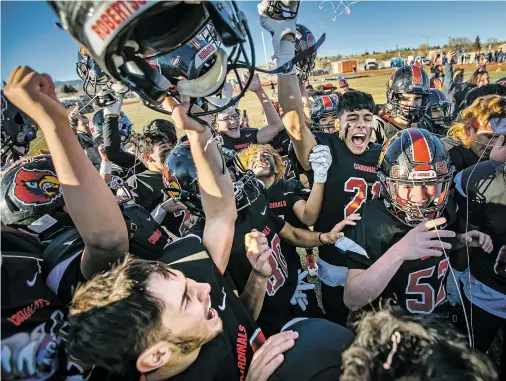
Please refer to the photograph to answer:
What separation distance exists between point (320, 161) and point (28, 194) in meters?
2.21

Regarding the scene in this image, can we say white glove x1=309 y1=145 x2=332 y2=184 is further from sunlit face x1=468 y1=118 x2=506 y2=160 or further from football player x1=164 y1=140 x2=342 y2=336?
sunlit face x1=468 y1=118 x2=506 y2=160

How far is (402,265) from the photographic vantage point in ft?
7.27

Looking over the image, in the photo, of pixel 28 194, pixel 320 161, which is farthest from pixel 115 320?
pixel 320 161

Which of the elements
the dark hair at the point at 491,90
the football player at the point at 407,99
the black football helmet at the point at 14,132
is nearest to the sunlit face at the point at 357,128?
the football player at the point at 407,99

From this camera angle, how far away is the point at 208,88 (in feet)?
3.73

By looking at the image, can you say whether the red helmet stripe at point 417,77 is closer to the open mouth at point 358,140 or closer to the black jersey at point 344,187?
the open mouth at point 358,140

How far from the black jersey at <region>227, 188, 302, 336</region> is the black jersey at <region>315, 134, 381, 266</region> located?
524mm

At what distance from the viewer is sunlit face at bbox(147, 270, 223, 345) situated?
1.40m

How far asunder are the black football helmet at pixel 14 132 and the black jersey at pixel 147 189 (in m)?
1.55

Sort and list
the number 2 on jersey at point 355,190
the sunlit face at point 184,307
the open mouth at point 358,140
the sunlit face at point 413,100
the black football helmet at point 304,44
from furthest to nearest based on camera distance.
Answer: the sunlit face at point 413,100, the black football helmet at point 304,44, the open mouth at point 358,140, the number 2 on jersey at point 355,190, the sunlit face at point 184,307

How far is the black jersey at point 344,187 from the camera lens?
313 centimetres

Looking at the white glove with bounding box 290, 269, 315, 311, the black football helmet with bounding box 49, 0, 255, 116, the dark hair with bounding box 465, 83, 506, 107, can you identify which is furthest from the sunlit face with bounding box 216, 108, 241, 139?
the black football helmet with bounding box 49, 0, 255, 116

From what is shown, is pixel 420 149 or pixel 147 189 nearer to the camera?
pixel 420 149

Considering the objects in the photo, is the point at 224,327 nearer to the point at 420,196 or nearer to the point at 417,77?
the point at 420,196
